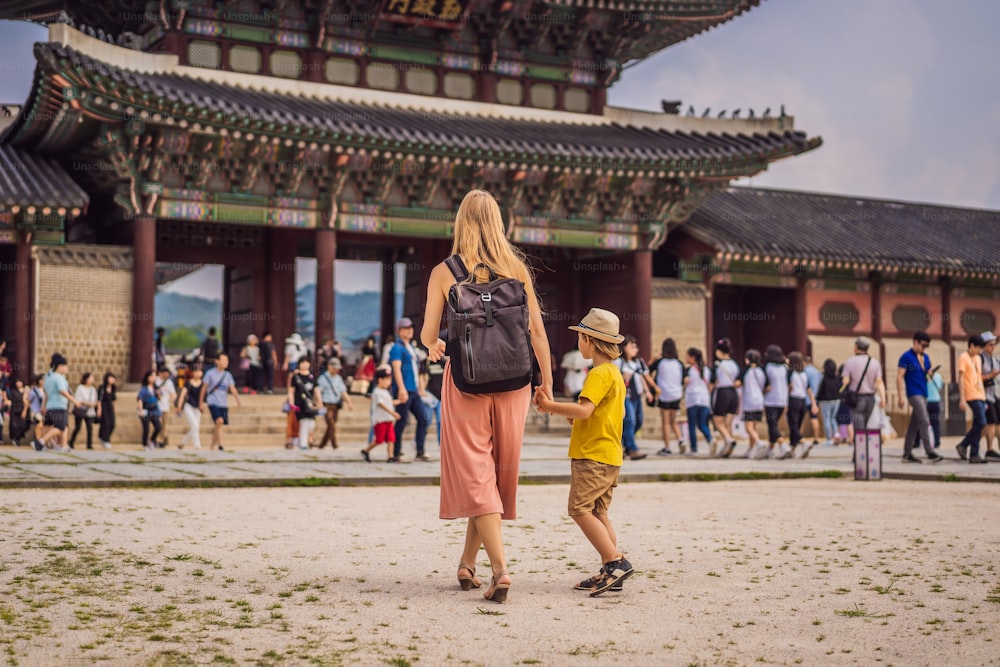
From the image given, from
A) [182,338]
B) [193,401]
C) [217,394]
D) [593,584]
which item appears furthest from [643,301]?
[182,338]

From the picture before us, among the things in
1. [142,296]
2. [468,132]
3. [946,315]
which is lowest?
[142,296]

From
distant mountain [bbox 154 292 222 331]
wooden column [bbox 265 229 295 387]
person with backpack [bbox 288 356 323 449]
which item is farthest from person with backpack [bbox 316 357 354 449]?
distant mountain [bbox 154 292 222 331]

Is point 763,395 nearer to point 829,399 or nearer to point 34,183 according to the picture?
point 829,399

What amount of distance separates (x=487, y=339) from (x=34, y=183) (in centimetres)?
1616

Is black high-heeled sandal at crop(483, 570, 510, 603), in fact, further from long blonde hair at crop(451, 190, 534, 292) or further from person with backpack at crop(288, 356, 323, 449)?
person with backpack at crop(288, 356, 323, 449)

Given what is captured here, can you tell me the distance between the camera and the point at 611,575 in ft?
17.6

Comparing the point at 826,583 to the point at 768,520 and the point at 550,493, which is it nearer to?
the point at 768,520

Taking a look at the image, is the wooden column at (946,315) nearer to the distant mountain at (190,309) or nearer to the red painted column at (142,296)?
the red painted column at (142,296)

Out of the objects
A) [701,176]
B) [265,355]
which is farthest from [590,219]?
[265,355]

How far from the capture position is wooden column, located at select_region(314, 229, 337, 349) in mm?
21688

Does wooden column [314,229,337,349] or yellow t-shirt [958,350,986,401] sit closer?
yellow t-shirt [958,350,986,401]

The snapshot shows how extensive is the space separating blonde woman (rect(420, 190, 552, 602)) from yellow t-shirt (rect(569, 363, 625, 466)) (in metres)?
0.29

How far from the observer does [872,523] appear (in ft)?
26.8

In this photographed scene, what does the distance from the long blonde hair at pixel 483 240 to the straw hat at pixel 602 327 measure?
1.37 feet
